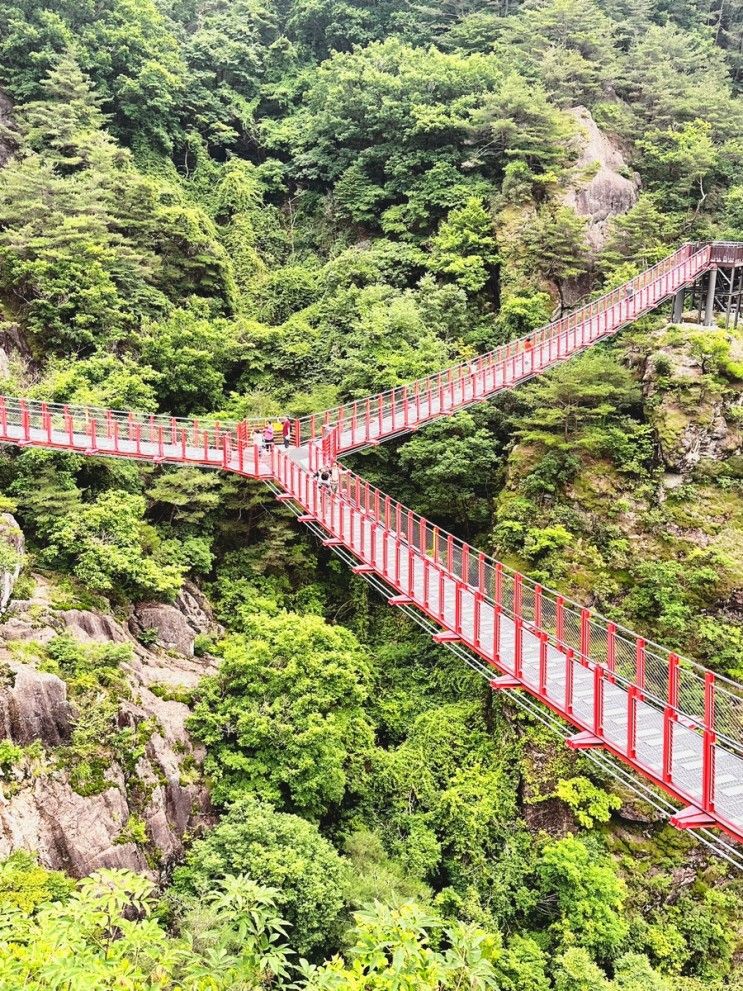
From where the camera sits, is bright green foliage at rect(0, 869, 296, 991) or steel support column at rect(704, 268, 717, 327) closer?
bright green foliage at rect(0, 869, 296, 991)

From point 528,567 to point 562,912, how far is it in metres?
7.06

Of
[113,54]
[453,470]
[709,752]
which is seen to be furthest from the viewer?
[113,54]

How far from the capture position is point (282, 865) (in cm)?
1158

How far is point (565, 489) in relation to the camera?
58.4 feet

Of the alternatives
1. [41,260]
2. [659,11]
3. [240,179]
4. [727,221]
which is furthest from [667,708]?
[659,11]

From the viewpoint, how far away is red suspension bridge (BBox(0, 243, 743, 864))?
732cm

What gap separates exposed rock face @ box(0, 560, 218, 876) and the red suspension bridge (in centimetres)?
417

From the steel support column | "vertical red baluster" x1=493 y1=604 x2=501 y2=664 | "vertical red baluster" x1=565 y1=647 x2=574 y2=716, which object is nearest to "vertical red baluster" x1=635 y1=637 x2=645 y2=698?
"vertical red baluster" x1=565 y1=647 x2=574 y2=716

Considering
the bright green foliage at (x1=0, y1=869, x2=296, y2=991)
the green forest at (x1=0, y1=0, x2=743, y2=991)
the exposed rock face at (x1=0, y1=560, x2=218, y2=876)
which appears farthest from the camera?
the green forest at (x1=0, y1=0, x2=743, y2=991)

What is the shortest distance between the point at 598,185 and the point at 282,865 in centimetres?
2293

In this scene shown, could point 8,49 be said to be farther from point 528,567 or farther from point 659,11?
point 659,11

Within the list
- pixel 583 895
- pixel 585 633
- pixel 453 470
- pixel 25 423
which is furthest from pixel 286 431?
pixel 583 895

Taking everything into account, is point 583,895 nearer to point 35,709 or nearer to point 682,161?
point 35,709

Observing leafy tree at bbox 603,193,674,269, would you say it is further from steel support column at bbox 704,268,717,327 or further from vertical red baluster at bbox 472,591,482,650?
vertical red baluster at bbox 472,591,482,650
